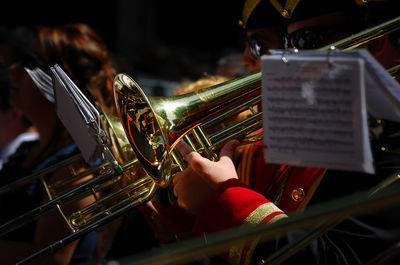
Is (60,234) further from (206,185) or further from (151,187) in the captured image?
(206,185)

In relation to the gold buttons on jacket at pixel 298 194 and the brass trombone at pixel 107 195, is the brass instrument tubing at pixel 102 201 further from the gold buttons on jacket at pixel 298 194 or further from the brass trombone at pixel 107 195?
the gold buttons on jacket at pixel 298 194

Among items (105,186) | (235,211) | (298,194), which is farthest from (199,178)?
(105,186)

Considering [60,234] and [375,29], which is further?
[60,234]

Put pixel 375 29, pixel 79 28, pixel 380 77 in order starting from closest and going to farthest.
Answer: pixel 380 77, pixel 375 29, pixel 79 28

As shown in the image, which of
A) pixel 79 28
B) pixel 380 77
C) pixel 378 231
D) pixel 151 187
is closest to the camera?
pixel 380 77

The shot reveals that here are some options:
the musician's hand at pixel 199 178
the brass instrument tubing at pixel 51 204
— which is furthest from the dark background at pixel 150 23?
the musician's hand at pixel 199 178

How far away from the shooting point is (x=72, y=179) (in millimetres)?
1896

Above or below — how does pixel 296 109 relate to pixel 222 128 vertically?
above

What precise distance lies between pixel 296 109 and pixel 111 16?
Result: 9014 millimetres

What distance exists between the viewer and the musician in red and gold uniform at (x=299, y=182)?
103cm

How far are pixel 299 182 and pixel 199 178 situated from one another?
28cm

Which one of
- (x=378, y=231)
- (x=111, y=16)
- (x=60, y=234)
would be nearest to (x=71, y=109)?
(x=60, y=234)

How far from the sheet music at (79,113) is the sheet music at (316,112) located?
687 mm

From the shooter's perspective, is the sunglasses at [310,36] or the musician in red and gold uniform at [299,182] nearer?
the musician in red and gold uniform at [299,182]
